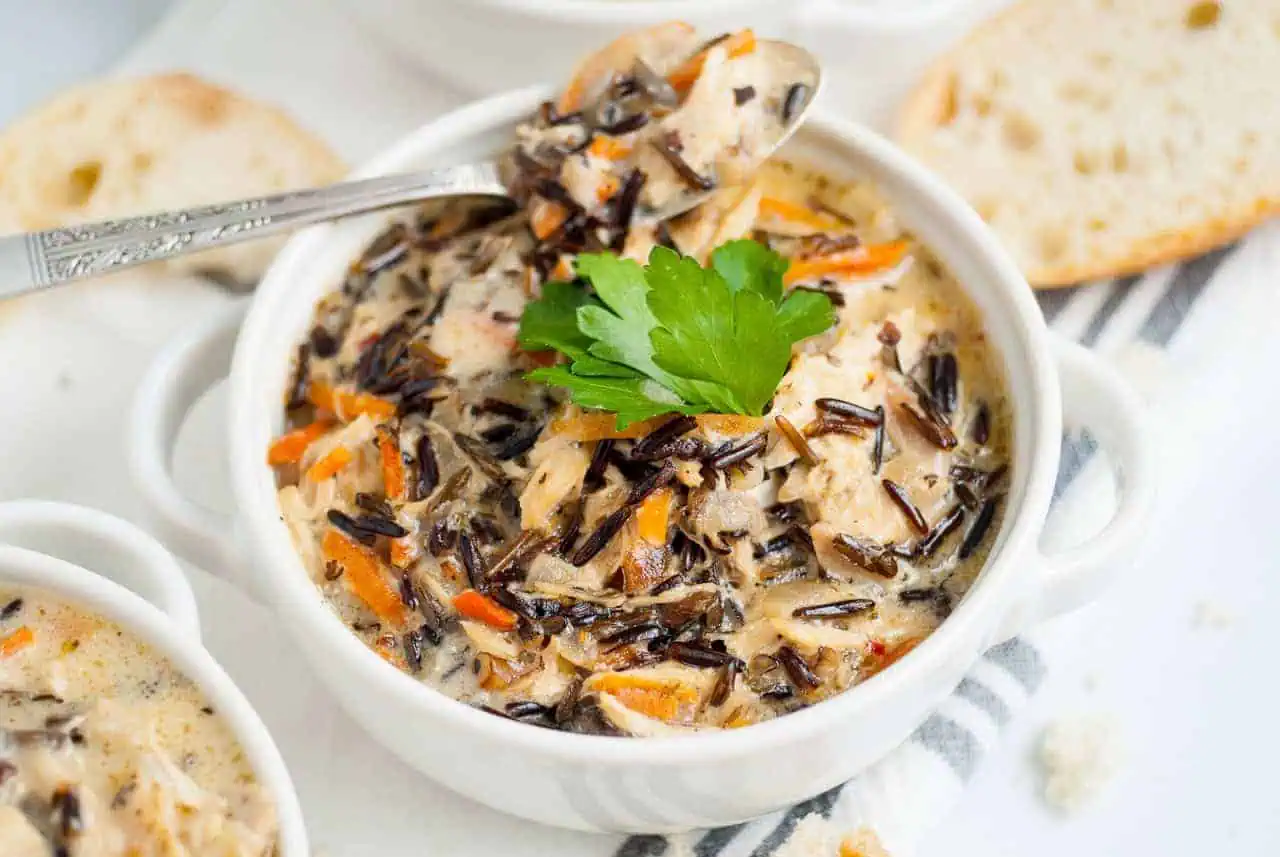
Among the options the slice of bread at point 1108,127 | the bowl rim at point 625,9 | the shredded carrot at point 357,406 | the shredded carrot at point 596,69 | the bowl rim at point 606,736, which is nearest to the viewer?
the bowl rim at point 606,736

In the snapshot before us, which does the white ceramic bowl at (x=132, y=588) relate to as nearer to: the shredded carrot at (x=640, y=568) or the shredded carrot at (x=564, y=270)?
the shredded carrot at (x=640, y=568)

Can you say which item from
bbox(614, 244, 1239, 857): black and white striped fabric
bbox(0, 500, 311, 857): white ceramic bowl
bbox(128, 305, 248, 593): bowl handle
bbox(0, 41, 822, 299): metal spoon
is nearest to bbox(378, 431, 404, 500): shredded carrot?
bbox(128, 305, 248, 593): bowl handle

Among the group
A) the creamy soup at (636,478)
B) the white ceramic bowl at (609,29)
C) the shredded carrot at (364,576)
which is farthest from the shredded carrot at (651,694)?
the white ceramic bowl at (609,29)

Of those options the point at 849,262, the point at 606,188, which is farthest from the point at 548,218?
the point at 849,262

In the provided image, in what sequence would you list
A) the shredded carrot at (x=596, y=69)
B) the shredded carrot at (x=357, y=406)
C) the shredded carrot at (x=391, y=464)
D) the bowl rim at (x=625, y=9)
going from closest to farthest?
1. the shredded carrot at (x=391, y=464)
2. the shredded carrot at (x=357, y=406)
3. the shredded carrot at (x=596, y=69)
4. the bowl rim at (x=625, y=9)

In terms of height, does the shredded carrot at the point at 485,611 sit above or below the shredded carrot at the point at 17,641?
above

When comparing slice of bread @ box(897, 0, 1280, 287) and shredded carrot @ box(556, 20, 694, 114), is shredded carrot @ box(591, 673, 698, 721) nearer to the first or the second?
shredded carrot @ box(556, 20, 694, 114)

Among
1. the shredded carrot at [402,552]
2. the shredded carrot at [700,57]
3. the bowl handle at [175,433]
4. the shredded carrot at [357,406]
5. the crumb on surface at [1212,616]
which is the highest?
the shredded carrot at [700,57]
